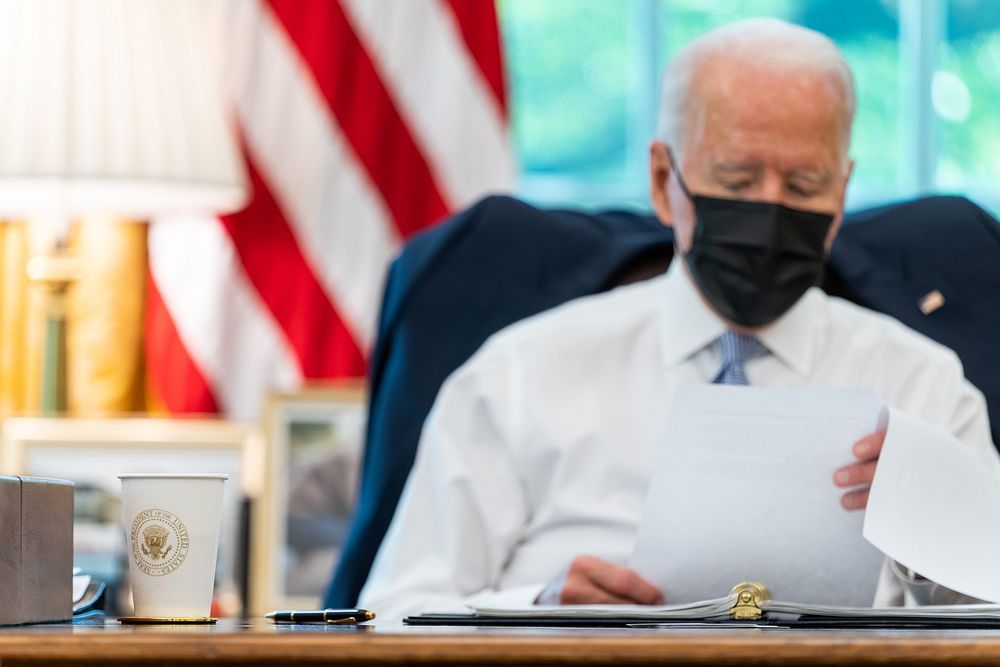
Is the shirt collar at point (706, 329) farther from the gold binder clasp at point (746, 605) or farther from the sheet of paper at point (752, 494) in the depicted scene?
the gold binder clasp at point (746, 605)

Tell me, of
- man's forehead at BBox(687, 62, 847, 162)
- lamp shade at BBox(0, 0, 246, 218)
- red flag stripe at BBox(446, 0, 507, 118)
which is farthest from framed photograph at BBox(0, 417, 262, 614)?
man's forehead at BBox(687, 62, 847, 162)

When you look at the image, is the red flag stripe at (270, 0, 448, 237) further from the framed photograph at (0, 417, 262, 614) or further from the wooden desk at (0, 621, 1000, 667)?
the wooden desk at (0, 621, 1000, 667)

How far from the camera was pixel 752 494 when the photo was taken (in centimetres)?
115

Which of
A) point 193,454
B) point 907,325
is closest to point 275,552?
point 193,454

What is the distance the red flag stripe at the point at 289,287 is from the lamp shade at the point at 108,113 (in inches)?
9.9

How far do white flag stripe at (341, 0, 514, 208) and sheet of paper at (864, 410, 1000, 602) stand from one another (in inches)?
47.8

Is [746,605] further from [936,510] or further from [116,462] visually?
[116,462]

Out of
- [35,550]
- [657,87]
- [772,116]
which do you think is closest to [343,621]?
[35,550]

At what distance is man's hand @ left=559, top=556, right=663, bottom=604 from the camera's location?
46.4 inches

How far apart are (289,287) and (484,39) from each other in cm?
50

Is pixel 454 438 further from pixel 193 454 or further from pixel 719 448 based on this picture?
pixel 193 454

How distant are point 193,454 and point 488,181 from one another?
0.65 meters

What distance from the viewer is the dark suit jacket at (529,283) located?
1.60 metres

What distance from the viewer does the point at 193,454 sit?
1975 millimetres
